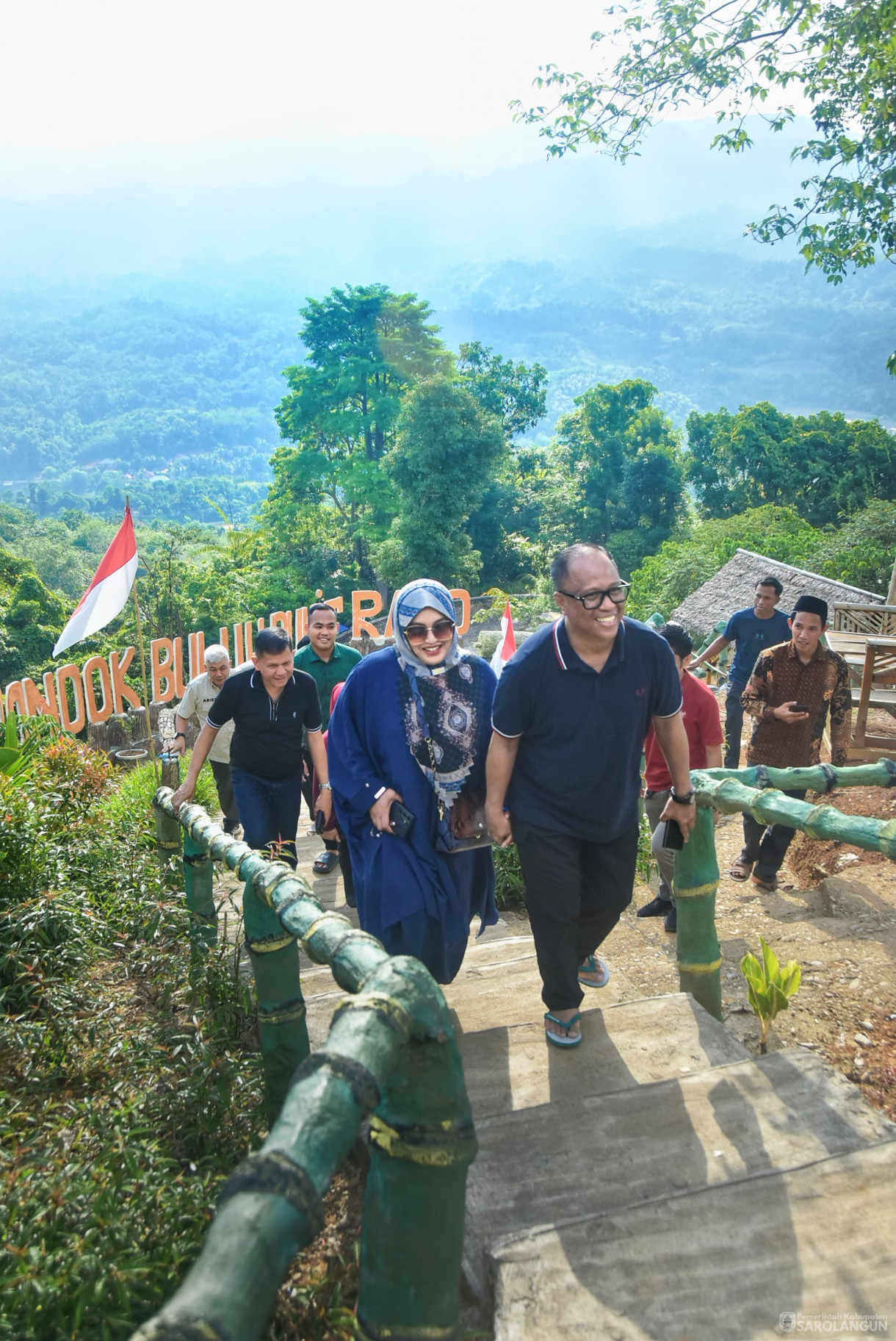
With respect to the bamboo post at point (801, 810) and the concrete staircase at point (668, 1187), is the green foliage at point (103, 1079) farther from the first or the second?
the bamboo post at point (801, 810)

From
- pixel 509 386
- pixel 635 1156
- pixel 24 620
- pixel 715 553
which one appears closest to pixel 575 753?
pixel 635 1156

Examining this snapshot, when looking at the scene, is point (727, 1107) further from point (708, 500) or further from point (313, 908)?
point (708, 500)

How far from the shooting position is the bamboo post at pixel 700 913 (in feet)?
8.35

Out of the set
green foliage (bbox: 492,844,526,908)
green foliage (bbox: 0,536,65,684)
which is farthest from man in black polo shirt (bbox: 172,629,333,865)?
green foliage (bbox: 0,536,65,684)

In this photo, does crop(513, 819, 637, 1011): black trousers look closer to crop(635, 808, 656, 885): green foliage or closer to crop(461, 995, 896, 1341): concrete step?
crop(461, 995, 896, 1341): concrete step

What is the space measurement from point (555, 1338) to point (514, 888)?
3.07 m

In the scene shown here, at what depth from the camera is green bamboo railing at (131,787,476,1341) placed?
0.83 m

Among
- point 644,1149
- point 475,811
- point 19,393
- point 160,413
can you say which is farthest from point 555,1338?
point 19,393

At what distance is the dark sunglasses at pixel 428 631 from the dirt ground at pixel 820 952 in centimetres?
153

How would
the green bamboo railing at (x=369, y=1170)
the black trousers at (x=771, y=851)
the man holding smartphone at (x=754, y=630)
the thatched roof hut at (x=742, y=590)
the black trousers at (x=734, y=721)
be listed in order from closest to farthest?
the green bamboo railing at (x=369, y=1170) < the black trousers at (x=771, y=851) < the man holding smartphone at (x=754, y=630) < the black trousers at (x=734, y=721) < the thatched roof hut at (x=742, y=590)

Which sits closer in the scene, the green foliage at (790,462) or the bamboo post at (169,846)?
the bamboo post at (169,846)

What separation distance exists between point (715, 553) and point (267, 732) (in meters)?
24.5

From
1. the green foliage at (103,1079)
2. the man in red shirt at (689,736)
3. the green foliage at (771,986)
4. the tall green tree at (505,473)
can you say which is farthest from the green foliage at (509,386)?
the green foliage at (771,986)

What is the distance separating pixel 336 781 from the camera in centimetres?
272
